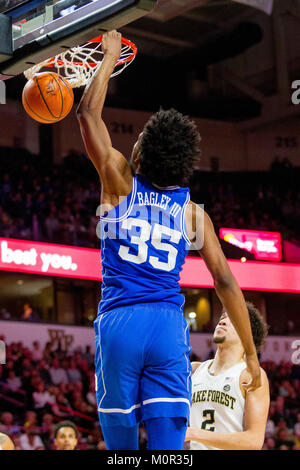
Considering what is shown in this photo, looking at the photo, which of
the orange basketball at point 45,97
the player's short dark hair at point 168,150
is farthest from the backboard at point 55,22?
the player's short dark hair at point 168,150

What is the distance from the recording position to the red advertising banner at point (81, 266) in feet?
42.3

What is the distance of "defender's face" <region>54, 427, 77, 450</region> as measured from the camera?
6414 millimetres

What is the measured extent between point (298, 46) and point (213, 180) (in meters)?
4.38

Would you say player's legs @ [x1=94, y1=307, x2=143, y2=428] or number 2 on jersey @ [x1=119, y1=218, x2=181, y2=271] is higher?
number 2 on jersey @ [x1=119, y1=218, x2=181, y2=271]

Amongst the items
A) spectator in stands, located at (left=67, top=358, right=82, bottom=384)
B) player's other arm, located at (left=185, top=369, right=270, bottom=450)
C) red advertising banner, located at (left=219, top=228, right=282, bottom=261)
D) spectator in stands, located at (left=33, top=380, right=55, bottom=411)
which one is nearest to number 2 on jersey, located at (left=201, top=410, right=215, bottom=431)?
player's other arm, located at (left=185, top=369, right=270, bottom=450)

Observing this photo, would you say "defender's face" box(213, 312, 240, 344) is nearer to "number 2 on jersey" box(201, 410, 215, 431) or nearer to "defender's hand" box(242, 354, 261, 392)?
"number 2 on jersey" box(201, 410, 215, 431)

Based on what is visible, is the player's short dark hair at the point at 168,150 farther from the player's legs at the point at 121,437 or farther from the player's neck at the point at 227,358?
the player's neck at the point at 227,358

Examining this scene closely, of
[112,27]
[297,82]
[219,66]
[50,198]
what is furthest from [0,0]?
[219,66]

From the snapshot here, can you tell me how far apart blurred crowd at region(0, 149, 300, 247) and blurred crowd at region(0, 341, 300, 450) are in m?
2.50

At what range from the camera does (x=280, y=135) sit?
70.3 feet

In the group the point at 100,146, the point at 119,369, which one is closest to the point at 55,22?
the point at 100,146

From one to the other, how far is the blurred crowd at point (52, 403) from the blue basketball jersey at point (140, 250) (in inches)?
268

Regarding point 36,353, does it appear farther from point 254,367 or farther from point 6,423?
point 254,367

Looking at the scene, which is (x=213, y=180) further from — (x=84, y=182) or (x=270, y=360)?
(x=270, y=360)
